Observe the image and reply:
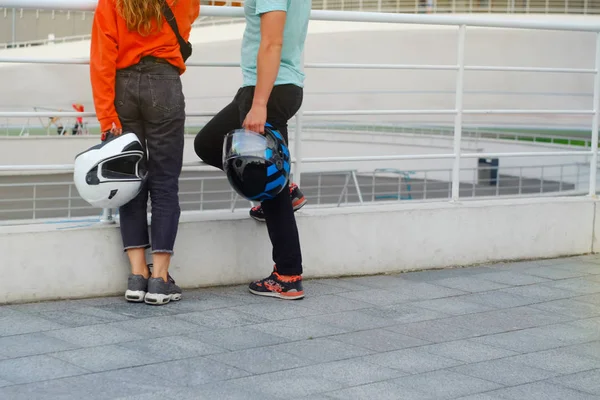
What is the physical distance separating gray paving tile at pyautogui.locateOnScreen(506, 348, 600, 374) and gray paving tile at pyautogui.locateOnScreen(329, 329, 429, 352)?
16.9 inches

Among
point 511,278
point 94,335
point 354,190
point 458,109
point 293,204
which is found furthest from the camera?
point 354,190

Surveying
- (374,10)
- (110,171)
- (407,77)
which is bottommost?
(110,171)

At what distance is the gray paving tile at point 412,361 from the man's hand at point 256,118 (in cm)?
124

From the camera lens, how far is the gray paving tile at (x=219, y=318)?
4352 mm

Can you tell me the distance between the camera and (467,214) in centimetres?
597

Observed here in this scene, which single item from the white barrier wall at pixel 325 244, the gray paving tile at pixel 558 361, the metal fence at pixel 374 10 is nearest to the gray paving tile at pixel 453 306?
the white barrier wall at pixel 325 244

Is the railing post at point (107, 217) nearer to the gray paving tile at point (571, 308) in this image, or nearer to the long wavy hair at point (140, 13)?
the long wavy hair at point (140, 13)

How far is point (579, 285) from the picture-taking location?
5.55 meters

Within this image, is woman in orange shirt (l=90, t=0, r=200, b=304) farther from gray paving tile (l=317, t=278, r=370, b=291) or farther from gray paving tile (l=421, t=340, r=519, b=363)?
gray paving tile (l=421, t=340, r=519, b=363)

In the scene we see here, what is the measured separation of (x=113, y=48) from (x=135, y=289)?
3.66ft

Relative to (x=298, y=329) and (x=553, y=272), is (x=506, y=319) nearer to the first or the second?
A: (x=298, y=329)

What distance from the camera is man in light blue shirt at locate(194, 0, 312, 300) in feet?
14.8

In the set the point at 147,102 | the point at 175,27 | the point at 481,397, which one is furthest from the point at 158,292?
the point at 481,397

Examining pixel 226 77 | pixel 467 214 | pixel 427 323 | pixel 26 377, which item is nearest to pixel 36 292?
pixel 26 377
